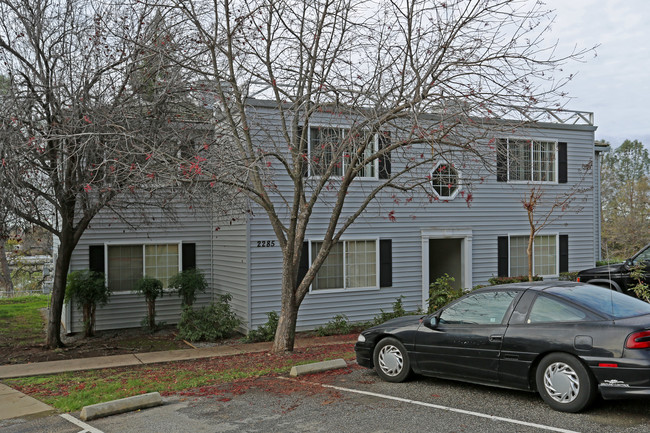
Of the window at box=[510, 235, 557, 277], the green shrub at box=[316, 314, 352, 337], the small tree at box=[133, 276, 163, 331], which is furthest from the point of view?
the window at box=[510, 235, 557, 277]

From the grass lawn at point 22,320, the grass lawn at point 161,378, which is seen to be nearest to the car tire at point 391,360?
the grass lawn at point 161,378

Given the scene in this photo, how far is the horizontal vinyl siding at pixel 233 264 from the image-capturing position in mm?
14008

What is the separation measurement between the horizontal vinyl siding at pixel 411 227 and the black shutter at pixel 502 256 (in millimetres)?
129

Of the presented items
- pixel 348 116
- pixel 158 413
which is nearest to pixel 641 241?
pixel 348 116

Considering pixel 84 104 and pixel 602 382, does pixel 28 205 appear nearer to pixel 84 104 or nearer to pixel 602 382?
pixel 84 104

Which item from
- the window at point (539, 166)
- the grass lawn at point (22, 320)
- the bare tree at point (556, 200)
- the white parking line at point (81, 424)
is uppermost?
the window at point (539, 166)

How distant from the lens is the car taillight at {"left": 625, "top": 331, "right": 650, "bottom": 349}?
564 centimetres

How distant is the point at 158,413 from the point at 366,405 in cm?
238

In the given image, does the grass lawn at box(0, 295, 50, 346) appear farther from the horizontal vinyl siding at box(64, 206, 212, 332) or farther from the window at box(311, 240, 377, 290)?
the window at box(311, 240, 377, 290)

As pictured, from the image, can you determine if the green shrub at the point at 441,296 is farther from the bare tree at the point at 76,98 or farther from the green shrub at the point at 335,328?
the bare tree at the point at 76,98

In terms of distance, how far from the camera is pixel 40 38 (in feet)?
36.7

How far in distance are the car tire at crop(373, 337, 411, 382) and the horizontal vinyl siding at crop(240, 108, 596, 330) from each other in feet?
19.1

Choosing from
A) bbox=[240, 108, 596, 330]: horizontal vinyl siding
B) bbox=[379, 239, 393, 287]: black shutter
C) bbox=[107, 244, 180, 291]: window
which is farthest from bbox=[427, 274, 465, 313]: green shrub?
bbox=[107, 244, 180, 291]: window

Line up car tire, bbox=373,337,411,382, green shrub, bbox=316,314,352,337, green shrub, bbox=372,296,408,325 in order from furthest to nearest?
green shrub, bbox=372,296,408,325, green shrub, bbox=316,314,352,337, car tire, bbox=373,337,411,382
